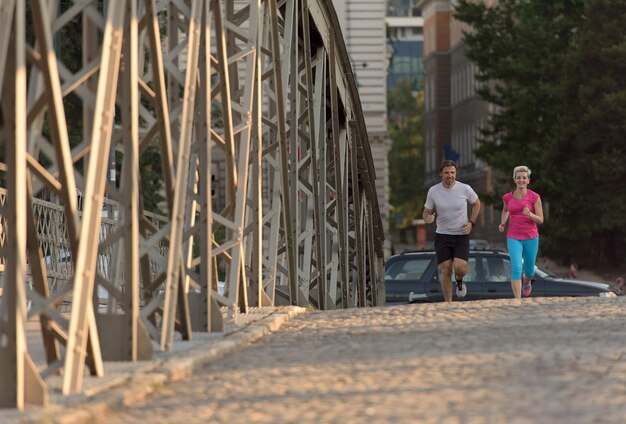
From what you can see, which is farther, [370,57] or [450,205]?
[370,57]

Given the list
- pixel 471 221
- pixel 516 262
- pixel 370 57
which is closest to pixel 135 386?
pixel 471 221

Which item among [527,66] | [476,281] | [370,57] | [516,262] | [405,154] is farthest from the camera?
[405,154]

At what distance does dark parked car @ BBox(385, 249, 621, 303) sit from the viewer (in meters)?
26.4

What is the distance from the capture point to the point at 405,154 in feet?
412

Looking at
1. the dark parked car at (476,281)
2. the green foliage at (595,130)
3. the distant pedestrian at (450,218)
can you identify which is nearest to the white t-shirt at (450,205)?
the distant pedestrian at (450,218)

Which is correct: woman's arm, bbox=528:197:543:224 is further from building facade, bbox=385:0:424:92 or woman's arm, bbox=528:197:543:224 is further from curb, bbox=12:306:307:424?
building facade, bbox=385:0:424:92

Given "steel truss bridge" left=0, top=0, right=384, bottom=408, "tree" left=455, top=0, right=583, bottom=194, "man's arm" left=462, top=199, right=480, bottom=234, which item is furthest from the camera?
"tree" left=455, top=0, right=583, bottom=194

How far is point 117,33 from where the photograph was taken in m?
9.96

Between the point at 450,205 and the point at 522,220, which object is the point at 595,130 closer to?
the point at 522,220

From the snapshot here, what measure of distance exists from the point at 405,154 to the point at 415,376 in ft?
380

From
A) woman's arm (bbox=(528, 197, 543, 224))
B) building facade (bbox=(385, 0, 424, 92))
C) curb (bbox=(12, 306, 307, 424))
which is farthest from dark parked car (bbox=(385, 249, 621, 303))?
building facade (bbox=(385, 0, 424, 92))

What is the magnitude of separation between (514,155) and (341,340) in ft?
163

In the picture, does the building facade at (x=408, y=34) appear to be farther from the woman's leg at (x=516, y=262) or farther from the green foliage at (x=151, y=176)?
the woman's leg at (x=516, y=262)

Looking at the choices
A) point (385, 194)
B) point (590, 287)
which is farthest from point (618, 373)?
point (385, 194)
